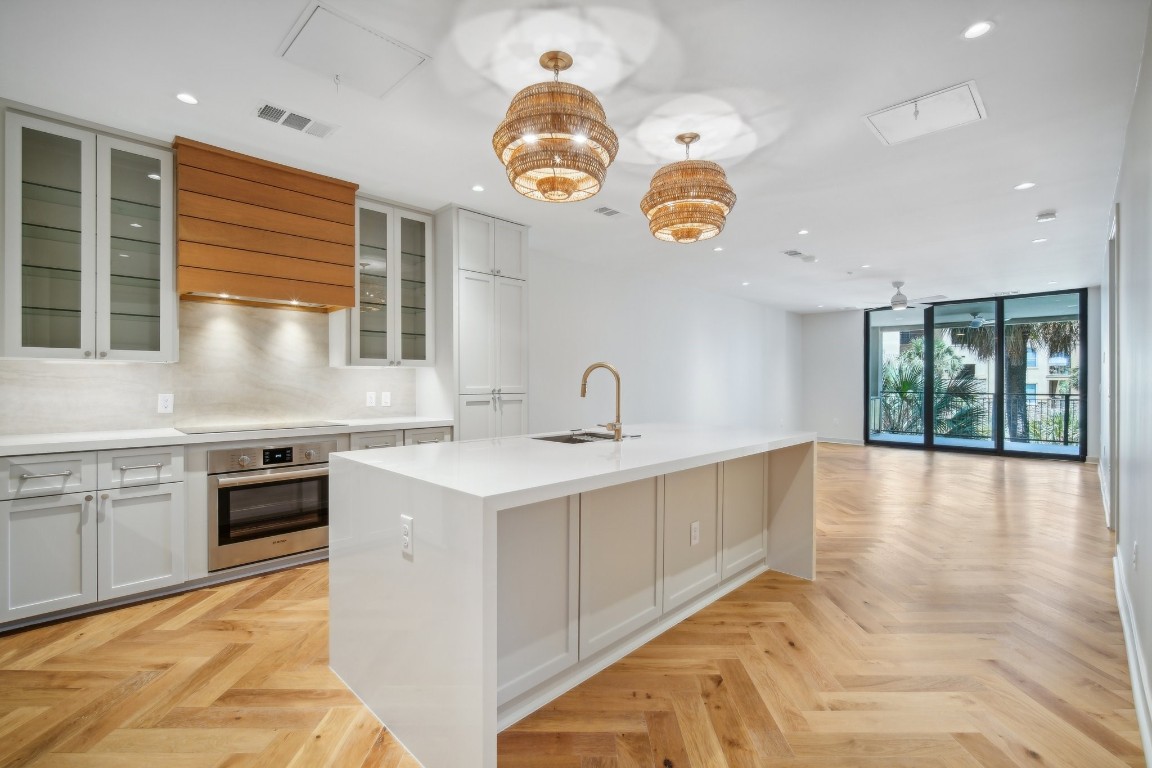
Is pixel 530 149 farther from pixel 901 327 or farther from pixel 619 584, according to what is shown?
pixel 901 327

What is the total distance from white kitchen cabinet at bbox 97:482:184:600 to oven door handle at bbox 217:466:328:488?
0.22 m

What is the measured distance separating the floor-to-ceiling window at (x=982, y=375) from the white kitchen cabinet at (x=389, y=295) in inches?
341

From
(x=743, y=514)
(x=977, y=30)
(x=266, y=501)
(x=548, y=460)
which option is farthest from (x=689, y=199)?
(x=266, y=501)

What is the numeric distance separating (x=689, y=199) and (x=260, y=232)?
8.56 feet

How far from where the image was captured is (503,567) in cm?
184

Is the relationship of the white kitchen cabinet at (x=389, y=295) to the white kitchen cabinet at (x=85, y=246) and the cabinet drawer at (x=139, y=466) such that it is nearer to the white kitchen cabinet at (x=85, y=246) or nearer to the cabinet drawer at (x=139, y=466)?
the white kitchen cabinet at (x=85, y=246)

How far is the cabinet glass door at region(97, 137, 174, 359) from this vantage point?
2881 mm

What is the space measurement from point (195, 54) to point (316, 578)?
9.01ft

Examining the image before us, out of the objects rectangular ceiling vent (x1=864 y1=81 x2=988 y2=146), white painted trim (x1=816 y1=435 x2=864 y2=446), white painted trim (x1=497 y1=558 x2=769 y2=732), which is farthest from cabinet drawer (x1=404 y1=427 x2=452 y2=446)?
white painted trim (x1=816 y1=435 x2=864 y2=446)

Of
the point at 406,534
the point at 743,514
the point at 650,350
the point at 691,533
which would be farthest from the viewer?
the point at 650,350

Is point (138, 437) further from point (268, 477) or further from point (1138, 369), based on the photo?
point (1138, 369)

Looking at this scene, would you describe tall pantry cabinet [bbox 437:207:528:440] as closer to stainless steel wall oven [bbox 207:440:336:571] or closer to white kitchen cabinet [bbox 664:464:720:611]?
stainless steel wall oven [bbox 207:440:336:571]

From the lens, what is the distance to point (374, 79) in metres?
2.38

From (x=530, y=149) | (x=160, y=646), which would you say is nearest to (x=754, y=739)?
(x=530, y=149)
